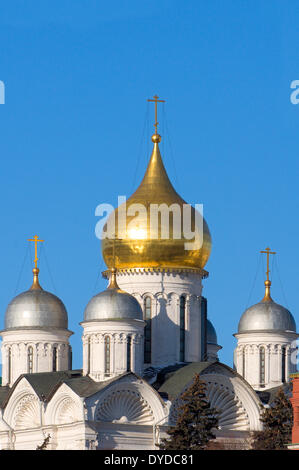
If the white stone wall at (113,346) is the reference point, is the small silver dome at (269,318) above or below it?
above

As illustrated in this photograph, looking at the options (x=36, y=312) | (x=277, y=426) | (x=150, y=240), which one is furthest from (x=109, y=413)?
(x=150, y=240)

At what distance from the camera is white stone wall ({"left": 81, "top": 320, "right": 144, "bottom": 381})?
200ft

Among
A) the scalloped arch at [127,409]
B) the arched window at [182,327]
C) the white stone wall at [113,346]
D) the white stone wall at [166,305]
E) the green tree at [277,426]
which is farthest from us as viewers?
the arched window at [182,327]

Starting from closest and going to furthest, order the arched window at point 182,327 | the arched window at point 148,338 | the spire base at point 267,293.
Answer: the arched window at point 148,338 < the arched window at point 182,327 < the spire base at point 267,293

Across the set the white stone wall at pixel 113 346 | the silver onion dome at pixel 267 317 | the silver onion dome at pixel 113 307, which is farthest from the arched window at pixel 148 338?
the silver onion dome at pixel 267 317

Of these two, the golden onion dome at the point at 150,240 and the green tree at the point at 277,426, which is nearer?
the green tree at the point at 277,426

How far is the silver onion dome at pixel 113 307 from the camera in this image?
61.2m

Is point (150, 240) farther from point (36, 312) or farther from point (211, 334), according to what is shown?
point (211, 334)

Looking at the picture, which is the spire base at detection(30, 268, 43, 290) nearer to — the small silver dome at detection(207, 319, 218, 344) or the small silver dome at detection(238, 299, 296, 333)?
the small silver dome at detection(238, 299, 296, 333)

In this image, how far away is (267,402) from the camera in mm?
62719

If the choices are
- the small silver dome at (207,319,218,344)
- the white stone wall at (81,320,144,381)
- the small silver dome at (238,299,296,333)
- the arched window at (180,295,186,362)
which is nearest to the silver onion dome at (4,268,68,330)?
the white stone wall at (81,320,144,381)

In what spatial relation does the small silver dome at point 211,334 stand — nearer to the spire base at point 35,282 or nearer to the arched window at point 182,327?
the arched window at point 182,327

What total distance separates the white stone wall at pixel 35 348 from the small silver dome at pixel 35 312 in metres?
0.25
